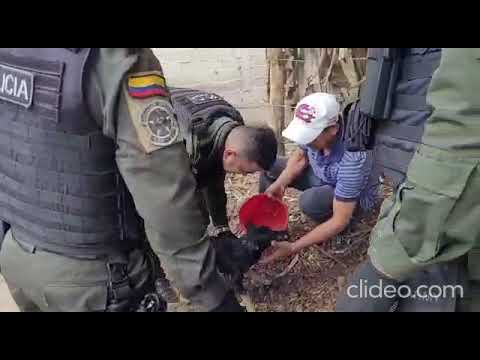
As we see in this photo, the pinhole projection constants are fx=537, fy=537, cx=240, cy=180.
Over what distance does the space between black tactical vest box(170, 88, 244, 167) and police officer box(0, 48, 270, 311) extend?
671 mm

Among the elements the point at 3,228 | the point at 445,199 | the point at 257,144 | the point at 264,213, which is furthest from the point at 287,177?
the point at 445,199

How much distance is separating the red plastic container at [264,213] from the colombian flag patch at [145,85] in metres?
1.39

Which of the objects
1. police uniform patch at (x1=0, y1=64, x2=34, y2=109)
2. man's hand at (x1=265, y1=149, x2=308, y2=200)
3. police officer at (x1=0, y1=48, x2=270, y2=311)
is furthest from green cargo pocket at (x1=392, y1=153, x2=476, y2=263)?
A: man's hand at (x1=265, y1=149, x2=308, y2=200)

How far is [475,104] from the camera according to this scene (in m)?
1.15

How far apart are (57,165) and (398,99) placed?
1.05 m

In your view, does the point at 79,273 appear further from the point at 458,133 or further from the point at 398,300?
the point at 458,133

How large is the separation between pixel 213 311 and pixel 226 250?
71 cm

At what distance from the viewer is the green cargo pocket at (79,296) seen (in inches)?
64.3

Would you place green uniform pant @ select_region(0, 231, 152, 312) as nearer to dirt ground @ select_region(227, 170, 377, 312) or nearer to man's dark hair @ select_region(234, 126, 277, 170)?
man's dark hair @ select_region(234, 126, 277, 170)

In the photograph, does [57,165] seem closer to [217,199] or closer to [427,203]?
[427,203]

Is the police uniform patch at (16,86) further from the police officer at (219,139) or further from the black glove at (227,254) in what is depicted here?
the black glove at (227,254)

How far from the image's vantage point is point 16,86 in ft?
4.83
